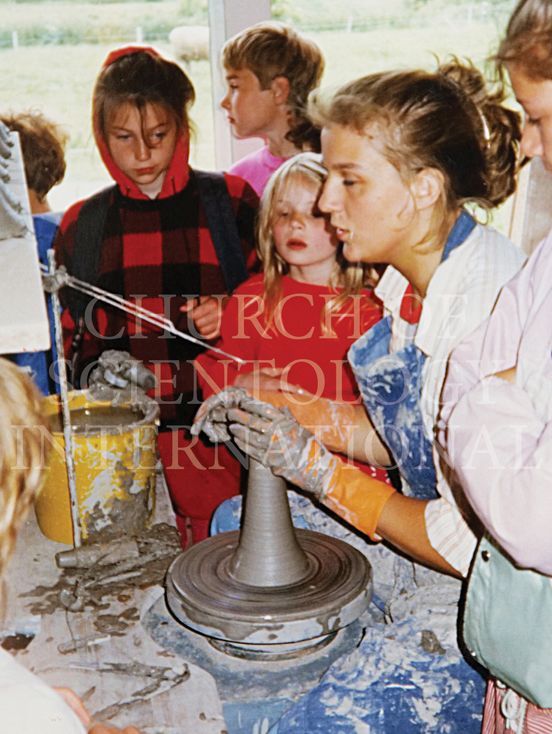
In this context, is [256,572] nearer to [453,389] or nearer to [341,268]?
[453,389]

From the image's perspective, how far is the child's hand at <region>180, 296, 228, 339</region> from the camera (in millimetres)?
2676

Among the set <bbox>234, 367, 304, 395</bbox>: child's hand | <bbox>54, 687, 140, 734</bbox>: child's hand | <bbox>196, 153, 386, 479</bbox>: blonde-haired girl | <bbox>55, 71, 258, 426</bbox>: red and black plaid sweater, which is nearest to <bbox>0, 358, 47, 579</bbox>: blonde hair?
<bbox>54, 687, 140, 734</bbox>: child's hand

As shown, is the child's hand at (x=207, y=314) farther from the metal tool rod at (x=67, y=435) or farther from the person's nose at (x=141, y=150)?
the metal tool rod at (x=67, y=435)

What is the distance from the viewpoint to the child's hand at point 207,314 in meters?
2.68

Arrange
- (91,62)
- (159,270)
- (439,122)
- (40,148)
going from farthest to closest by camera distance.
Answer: (91,62)
(40,148)
(159,270)
(439,122)

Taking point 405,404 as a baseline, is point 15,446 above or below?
above

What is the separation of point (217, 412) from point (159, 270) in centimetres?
120

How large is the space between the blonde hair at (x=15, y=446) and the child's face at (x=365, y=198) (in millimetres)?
1035

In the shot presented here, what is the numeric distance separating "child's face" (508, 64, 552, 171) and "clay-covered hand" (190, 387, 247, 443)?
0.72 meters

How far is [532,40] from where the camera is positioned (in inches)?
48.7

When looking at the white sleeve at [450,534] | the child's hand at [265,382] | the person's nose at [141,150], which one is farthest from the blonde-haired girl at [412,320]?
the person's nose at [141,150]

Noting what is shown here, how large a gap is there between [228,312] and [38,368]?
70 cm

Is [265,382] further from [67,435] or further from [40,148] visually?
[40,148]

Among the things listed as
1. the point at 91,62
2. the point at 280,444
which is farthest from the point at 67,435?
the point at 91,62
